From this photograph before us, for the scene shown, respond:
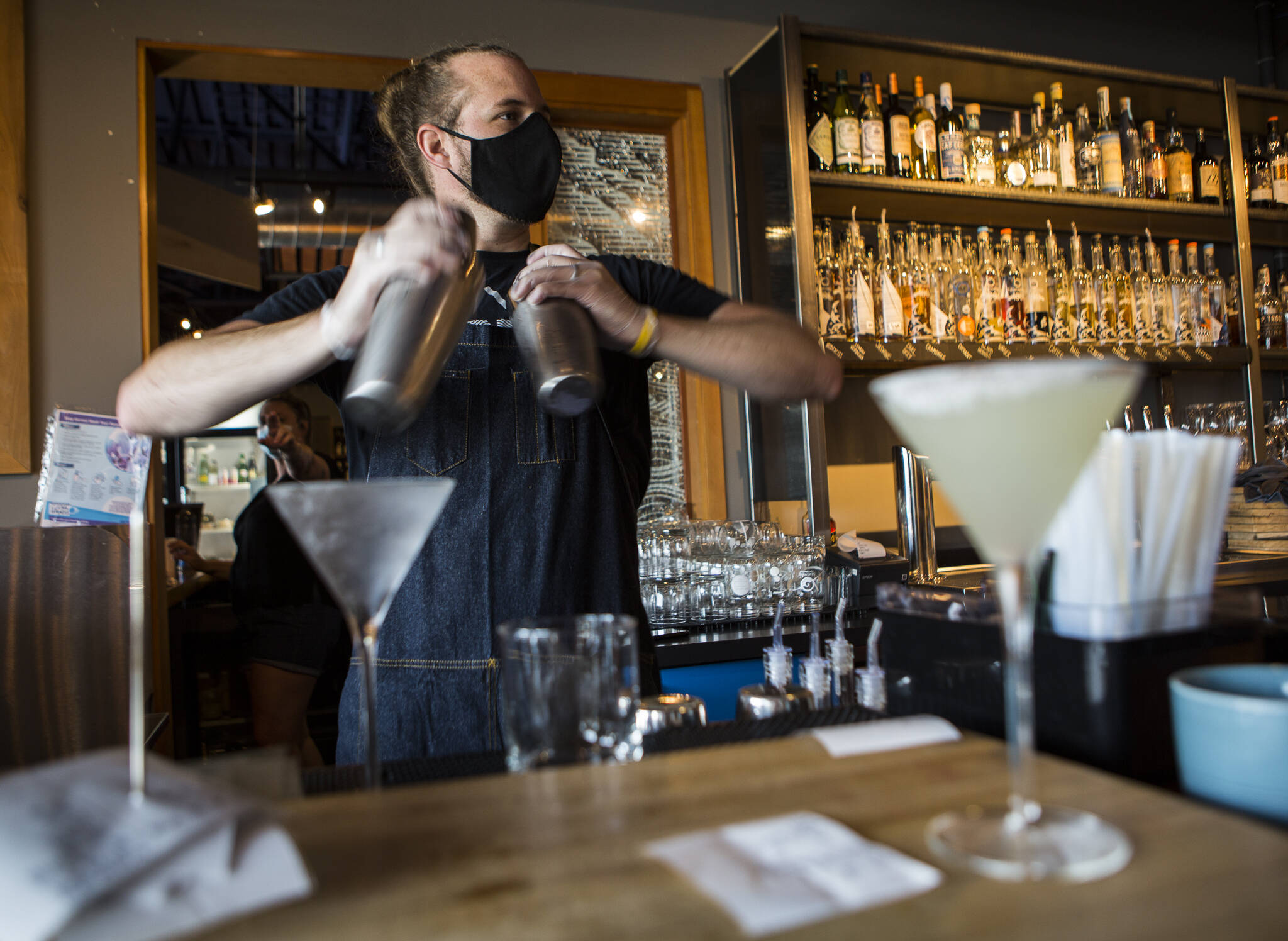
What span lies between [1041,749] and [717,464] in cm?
210

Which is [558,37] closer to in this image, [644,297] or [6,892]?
[644,297]

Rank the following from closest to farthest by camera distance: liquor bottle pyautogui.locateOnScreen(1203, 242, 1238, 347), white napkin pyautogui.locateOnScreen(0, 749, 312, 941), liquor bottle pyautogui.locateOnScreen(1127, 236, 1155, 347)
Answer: white napkin pyautogui.locateOnScreen(0, 749, 312, 941)
liquor bottle pyautogui.locateOnScreen(1127, 236, 1155, 347)
liquor bottle pyautogui.locateOnScreen(1203, 242, 1238, 347)

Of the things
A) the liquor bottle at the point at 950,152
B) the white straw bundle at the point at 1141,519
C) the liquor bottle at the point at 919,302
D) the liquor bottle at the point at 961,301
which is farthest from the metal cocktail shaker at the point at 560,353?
the liquor bottle at the point at 950,152

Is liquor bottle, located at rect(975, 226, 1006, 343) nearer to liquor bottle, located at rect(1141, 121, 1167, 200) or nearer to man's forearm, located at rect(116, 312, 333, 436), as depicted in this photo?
liquor bottle, located at rect(1141, 121, 1167, 200)

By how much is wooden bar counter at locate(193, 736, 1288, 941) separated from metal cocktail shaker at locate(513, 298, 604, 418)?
0.48 m

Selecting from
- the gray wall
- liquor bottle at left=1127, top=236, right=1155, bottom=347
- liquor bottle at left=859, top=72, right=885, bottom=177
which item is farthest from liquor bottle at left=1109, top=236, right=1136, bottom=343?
the gray wall

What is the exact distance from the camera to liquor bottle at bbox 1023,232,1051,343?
9.52ft

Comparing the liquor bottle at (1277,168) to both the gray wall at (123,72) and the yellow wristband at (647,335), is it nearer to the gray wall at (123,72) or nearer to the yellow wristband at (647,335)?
the gray wall at (123,72)

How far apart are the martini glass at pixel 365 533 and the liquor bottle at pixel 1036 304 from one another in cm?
264

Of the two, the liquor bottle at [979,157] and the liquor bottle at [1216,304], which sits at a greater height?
the liquor bottle at [979,157]

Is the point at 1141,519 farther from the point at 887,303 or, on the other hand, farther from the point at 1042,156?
the point at 1042,156

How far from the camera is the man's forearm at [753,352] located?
51.6 inches

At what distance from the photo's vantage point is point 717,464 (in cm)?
287

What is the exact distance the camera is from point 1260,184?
3.39 m
